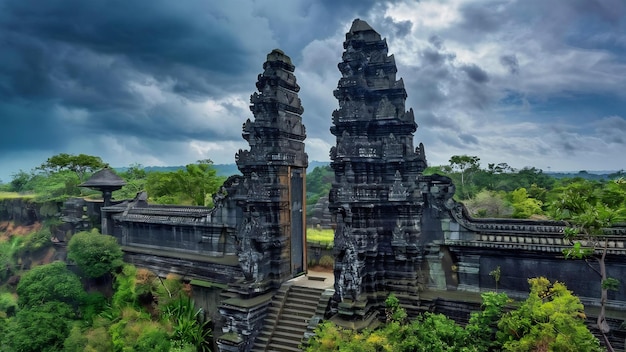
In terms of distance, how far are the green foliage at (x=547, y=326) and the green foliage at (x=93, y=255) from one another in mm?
15068

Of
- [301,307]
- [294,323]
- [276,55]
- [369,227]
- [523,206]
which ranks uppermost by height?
[276,55]

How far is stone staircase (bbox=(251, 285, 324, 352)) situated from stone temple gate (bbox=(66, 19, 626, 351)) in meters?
0.24

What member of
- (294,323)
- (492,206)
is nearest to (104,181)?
(294,323)

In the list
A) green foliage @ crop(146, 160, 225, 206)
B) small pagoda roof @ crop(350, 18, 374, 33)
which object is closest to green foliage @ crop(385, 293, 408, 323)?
small pagoda roof @ crop(350, 18, 374, 33)

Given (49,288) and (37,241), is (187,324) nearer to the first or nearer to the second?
(49,288)

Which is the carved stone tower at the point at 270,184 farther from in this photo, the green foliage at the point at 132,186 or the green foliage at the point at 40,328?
the green foliage at the point at 132,186

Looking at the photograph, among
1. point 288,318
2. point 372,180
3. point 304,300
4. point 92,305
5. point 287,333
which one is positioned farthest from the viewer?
point 92,305

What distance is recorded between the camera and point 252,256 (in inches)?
508

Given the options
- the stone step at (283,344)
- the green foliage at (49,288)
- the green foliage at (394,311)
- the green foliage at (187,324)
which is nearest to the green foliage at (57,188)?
the green foliage at (49,288)

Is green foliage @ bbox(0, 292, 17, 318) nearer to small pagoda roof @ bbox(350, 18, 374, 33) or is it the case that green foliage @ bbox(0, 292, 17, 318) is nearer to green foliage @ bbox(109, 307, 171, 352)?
green foliage @ bbox(109, 307, 171, 352)

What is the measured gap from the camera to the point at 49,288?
51.0 ft

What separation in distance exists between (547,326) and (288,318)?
286 inches

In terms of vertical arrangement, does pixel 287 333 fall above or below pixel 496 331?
below

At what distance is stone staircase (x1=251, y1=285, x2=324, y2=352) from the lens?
39.2 feet
